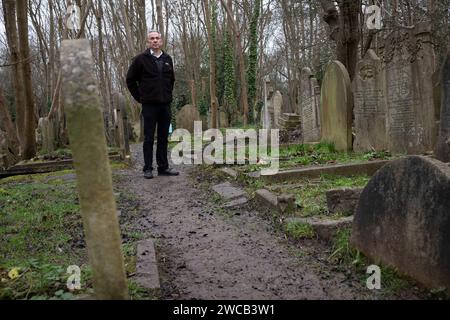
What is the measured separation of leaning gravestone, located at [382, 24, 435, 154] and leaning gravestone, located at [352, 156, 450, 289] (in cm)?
413

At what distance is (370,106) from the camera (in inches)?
298

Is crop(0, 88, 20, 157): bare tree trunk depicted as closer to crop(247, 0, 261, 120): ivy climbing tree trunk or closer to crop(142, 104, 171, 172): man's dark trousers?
crop(142, 104, 171, 172): man's dark trousers

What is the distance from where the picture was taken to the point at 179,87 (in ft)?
121

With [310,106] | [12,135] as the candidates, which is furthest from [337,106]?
[12,135]

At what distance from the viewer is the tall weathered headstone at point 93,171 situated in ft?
6.47

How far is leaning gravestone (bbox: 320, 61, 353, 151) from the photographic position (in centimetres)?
782

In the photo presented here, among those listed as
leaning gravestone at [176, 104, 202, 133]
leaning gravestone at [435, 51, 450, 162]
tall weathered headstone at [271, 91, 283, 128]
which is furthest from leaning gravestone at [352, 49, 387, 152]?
leaning gravestone at [176, 104, 202, 133]

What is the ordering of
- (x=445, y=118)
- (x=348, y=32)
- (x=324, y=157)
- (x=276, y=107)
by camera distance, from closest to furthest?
(x=445, y=118) < (x=324, y=157) < (x=348, y=32) < (x=276, y=107)

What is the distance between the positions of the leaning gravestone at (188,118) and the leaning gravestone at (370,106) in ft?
57.6

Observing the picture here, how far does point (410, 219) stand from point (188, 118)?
75.0ft

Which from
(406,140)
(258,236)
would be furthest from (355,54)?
(258,236)

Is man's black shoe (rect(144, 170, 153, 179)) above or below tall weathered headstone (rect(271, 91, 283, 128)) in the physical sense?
below

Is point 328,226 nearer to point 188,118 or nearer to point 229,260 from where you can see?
point 229,260

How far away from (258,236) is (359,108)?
4.60 m
